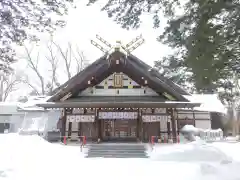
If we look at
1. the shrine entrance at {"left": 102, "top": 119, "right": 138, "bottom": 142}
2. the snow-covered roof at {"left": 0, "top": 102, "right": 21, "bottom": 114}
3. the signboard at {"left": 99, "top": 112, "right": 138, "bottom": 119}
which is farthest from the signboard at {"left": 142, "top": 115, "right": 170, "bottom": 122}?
the snow-covered roof at {"left": 0, "top": 102, "right": 21, "bottom": 114}

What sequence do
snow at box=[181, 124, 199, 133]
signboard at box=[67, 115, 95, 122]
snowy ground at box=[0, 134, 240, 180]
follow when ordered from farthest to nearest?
snow at box=[181, 124, 199, 133] < signboard at box=[67, 115, 95, 122] < snowy ground at box=[0, 134, 240, 180]

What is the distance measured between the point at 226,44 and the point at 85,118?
41.6 ft

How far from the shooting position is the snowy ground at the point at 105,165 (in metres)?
8.47

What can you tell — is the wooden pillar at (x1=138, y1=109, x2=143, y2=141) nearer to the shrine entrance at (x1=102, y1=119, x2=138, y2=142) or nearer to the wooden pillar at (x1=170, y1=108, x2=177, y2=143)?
the shrine entrance at (x1=102, y1=119, x2=138, y2=142)

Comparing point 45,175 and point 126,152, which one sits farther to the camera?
point 126,152

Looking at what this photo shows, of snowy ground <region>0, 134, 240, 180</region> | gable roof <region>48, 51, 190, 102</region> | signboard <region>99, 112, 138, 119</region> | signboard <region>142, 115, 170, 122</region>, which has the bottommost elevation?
snowy ground <region>0, 134, 240, 180</region>

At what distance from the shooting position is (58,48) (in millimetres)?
37375

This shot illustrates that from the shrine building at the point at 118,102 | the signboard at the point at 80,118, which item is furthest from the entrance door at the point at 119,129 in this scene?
the signboard at the point at 80,118

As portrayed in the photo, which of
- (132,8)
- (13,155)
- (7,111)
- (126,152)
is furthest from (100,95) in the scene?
(7,111)

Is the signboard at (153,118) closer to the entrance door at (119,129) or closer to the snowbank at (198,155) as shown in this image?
the entrance door at (119,129)

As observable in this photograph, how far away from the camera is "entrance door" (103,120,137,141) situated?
61.9 ft

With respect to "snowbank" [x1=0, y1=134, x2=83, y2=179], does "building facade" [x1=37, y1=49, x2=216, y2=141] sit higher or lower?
higher

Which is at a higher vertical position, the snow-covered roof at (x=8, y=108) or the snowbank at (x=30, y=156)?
the snow-covered roof at (x=8, y=108)

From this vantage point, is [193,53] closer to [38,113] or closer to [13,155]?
[13,155]
